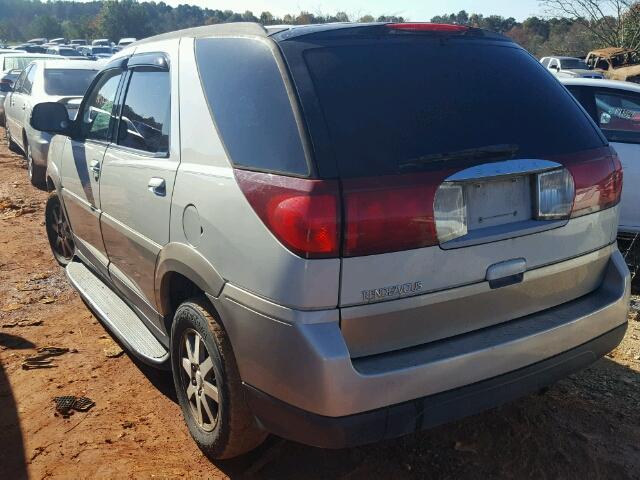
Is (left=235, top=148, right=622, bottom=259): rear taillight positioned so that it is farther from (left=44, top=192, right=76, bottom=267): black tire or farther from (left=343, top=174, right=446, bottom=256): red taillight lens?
(left=44, top=192, right=76, bottom=267): black tire

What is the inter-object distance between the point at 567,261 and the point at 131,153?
234 centimetres

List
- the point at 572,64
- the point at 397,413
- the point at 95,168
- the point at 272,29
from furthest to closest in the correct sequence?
the point at 572,64, the point at 95,168, the point at 272,29, the point at 397,413

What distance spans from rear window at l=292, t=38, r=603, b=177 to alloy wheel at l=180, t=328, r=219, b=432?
1.16 m

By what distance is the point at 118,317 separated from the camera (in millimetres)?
3865

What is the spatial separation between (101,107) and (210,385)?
2.35 m

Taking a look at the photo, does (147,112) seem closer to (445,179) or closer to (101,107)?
(101,107)

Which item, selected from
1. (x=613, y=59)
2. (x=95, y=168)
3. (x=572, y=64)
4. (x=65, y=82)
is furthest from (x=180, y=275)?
(x=572, y=64)

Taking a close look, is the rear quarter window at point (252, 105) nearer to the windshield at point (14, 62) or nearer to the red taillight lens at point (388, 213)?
the red taillight lens at point (388, 213)

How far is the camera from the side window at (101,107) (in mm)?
4008

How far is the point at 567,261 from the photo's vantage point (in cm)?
268

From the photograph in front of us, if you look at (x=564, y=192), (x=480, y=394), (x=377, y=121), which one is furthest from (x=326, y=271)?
(x=564, y=192)

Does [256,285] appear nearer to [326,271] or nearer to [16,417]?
[326,271]

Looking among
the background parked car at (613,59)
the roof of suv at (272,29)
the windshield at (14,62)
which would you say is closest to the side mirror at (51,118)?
the roof of suv at (272,29)

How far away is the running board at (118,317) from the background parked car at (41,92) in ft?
14.9
